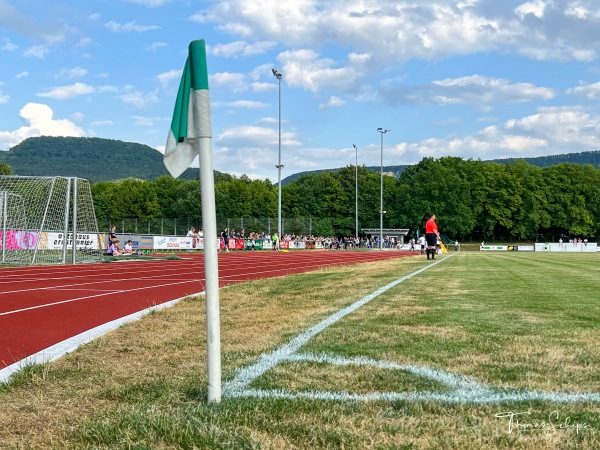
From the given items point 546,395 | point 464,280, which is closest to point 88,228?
point 464,280

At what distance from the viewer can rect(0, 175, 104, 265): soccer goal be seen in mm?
21453

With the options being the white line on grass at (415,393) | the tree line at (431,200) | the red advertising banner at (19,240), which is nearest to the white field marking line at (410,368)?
the white line on grass at (415,393)

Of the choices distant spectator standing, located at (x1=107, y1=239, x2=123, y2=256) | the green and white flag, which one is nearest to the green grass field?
the green and white flag

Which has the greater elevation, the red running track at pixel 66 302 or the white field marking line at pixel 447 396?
the white field marking line at pixel 447 396

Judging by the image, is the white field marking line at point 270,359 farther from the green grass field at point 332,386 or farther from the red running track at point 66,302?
the red running track at point 66,302

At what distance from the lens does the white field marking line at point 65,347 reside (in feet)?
14.4

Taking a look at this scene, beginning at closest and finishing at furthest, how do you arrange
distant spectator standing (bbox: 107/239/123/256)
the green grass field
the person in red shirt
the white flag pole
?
the green grass field < the white flag pole < the person in red shirt < distant spectator standing (bbox: 107/239/123/256)

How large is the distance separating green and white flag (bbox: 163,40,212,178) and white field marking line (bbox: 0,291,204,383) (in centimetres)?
202

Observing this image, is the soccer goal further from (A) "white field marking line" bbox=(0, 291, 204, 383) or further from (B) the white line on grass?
(B) the white line on grass

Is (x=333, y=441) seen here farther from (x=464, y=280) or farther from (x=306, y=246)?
(x=306, y=246)

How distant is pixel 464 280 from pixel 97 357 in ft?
27.8

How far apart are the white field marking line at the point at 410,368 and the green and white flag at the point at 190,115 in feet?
5.83

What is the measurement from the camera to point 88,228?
24219 mm

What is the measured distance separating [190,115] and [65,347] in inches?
116
